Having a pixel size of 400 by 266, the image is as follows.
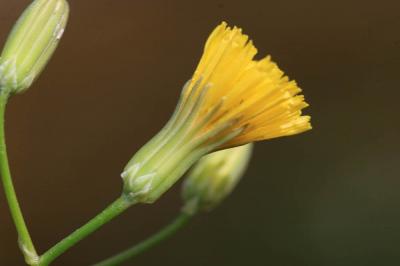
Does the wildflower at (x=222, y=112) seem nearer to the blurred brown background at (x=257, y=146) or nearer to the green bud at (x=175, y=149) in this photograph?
the green bud at (x=175, y=149)

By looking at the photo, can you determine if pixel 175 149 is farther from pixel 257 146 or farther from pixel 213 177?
pixel 257 146

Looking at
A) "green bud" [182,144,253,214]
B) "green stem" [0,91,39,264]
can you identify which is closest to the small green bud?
"green stem" [0,91,39,264]

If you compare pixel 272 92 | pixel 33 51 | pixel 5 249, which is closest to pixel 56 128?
Answer: pixel 5 249

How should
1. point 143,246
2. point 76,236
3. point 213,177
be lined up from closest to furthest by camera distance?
1. point 76,236
2. point 143,246
3. point 213,177

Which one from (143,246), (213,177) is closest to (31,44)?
(143,246)

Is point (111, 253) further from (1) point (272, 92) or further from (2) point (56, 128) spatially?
(1) point (272, 92)

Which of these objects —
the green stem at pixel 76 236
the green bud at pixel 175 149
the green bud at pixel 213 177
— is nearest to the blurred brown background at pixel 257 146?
the green bud at pixel 213 177
